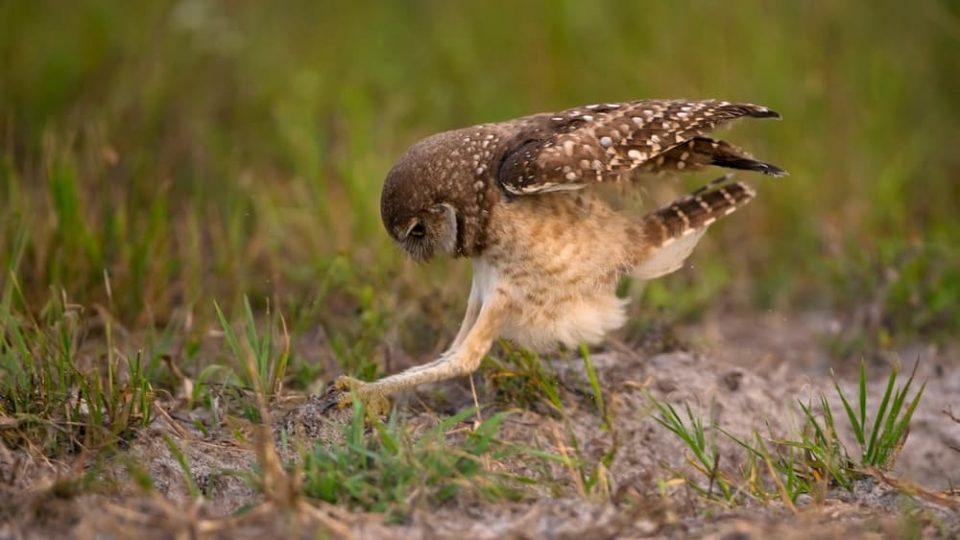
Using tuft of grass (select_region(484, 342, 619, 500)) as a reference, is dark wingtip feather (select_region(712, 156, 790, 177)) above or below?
above

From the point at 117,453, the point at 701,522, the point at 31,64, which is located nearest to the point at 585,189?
the point at 701,522

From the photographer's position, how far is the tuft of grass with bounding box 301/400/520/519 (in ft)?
10.7

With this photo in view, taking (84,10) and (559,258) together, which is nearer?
(559,258)

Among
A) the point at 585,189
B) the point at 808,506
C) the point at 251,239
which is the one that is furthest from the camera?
the point at 251,239

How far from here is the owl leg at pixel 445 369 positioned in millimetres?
4191

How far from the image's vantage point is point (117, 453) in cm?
371

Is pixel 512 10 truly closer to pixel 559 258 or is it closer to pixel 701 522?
pixel 559 258

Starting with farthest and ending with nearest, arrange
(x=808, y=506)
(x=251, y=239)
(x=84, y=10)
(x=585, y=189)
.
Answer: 1. (x=84, y=10)
2. (x=251, y=239)
3. (x=585, y=189)
4. (x=808, y=506)

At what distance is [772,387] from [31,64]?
14.6 ft

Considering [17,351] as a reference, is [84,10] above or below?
above

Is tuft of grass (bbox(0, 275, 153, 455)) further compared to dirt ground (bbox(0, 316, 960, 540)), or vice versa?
Answer: tuft of grass (bbox(0, 275, 153, 455))

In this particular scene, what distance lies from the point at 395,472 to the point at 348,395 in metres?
0.82

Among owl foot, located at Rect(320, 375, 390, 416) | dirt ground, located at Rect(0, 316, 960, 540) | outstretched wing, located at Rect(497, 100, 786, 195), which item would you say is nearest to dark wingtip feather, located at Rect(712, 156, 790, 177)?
outstretched wing, located at Rect(497, 100, 786, 195)

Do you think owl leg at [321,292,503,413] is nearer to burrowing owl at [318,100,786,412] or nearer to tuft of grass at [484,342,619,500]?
burrowing owl at [318,100,786,412]
